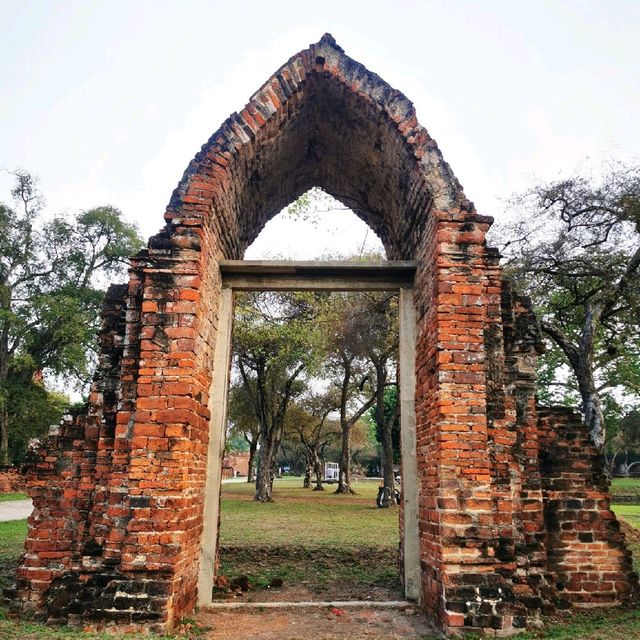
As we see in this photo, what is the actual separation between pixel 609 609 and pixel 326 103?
6.18 m

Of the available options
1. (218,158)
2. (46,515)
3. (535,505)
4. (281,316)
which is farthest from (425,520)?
(281,316)

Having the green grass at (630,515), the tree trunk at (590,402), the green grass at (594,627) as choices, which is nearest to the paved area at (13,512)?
the green grass at (594,627)

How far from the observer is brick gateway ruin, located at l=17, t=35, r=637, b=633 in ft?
15.7

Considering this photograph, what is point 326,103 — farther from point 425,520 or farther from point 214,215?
point 425,520

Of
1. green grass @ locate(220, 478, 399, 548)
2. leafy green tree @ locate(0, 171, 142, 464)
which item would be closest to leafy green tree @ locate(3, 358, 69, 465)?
leafy green tree @ locate(0, 171, 142, 464)

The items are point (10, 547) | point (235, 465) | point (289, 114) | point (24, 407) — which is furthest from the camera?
point (235, 465)

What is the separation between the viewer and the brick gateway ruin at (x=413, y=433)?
477cm

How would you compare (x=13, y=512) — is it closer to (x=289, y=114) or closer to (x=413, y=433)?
(x=413, y=433)

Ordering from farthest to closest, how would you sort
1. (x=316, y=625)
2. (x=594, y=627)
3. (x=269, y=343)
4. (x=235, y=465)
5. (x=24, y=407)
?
(x=235, y=465), (x=24, y=407), (x=269, y=343), (x=316, y=625), (x=594, y=627)

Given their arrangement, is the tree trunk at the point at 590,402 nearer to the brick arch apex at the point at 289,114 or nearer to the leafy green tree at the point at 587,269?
the leafy green tree at the point at 587,269

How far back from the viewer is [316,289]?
6.64m

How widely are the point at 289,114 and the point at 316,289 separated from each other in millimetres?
2016

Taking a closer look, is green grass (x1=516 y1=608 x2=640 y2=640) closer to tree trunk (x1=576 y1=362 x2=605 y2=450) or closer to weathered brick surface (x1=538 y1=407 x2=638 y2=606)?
weathered brick surface (x1=538 y1=407 x2=638 y2=606)

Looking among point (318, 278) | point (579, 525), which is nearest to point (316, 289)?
point (318, 278)
